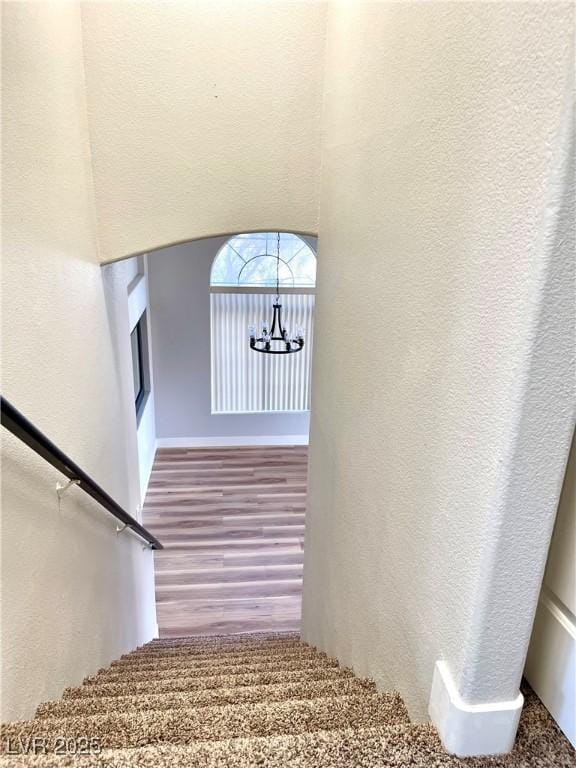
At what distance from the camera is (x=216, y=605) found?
4656mm

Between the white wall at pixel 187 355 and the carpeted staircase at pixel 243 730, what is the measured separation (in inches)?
209

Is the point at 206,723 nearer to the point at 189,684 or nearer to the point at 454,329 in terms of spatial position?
the point at 189,684

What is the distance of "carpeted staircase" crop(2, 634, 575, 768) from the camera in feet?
3.42

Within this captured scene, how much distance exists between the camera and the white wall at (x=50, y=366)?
4.85 ft

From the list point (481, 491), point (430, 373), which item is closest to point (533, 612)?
point (481, 491)

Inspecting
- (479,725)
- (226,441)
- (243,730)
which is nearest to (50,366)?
(243,730)

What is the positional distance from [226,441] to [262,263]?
2447 mm

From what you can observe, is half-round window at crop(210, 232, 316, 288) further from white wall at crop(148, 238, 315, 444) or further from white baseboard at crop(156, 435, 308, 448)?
white baseboard at crop(156, 435, 308, 448)

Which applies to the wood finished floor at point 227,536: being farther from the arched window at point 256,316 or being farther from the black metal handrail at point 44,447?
the black metal handrail at point 44,447

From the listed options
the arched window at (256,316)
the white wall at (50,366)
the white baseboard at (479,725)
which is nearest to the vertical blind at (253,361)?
the arched window at (256,316)

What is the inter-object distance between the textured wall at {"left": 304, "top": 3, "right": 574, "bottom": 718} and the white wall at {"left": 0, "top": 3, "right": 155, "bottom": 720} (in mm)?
1035

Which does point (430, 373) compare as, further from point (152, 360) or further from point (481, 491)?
point (152, 360)

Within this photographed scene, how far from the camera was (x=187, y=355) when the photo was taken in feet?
22.8

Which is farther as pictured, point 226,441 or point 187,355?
point 226,441
